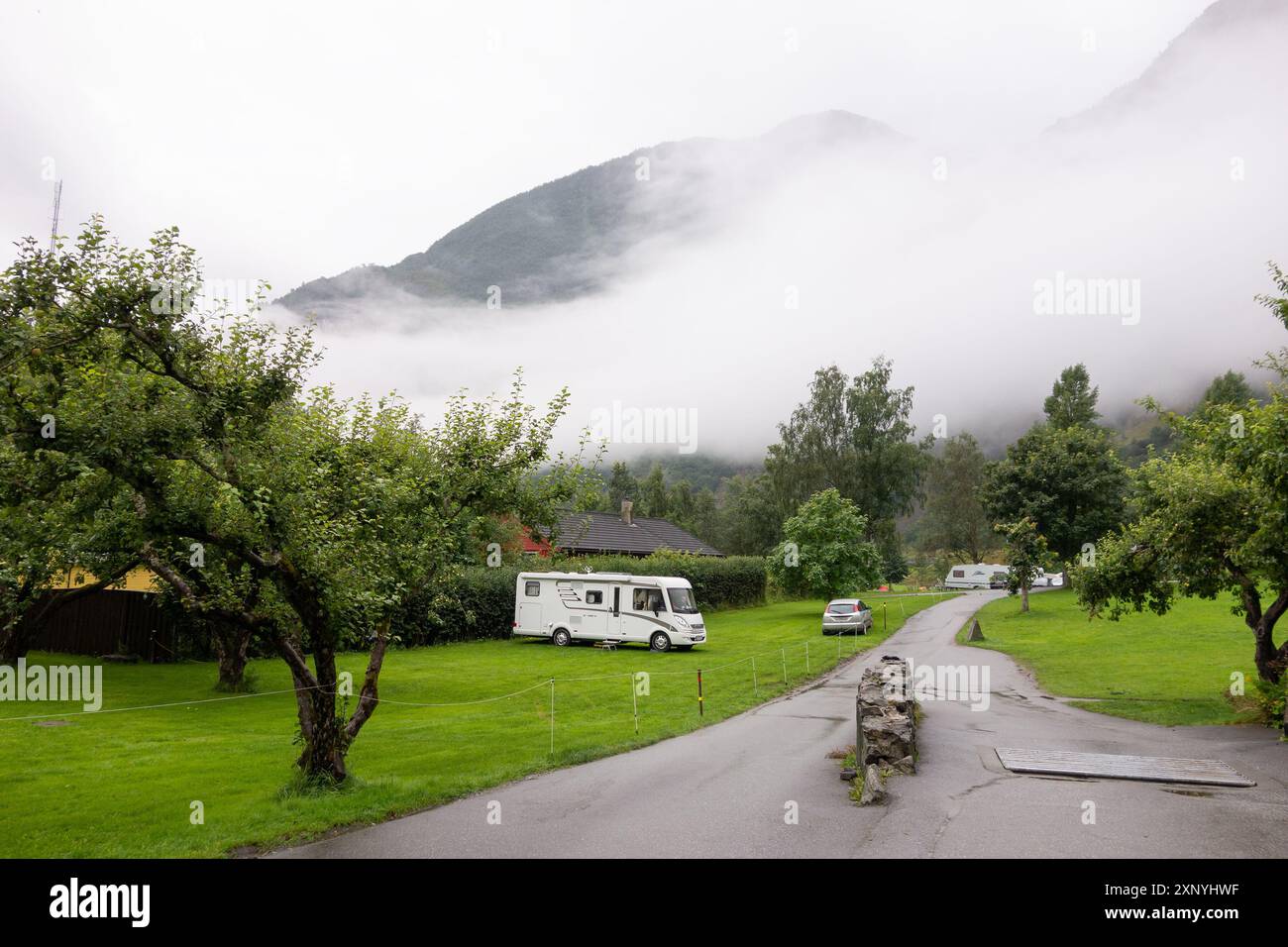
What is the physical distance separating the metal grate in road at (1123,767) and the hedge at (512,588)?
55.1ft

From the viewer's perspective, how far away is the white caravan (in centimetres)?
7994

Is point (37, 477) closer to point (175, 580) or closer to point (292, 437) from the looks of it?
point (175, 580)

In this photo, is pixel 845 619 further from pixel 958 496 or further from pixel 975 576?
pixel 958 496

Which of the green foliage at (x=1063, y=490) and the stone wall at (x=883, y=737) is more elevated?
the green foliage at (x=1063, y=490)

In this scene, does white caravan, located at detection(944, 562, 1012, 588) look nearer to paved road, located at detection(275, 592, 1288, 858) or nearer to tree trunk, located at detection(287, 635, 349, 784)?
paved road, located at detection(275, 592, 1288, 858)

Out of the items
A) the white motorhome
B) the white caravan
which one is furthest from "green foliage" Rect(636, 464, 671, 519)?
the white motorhome

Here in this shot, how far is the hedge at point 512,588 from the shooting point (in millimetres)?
33781

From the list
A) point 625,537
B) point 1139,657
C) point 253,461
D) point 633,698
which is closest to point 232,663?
point 633,698

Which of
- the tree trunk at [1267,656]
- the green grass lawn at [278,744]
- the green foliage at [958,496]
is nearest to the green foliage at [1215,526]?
the tree trunk at [1267,656]

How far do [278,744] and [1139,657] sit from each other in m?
27.5

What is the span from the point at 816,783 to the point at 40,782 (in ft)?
36.3

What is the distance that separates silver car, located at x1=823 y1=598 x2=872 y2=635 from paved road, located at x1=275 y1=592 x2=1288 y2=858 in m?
21.6

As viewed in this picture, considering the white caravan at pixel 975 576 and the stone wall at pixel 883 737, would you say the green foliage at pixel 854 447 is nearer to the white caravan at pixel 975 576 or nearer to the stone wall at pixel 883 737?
the white caravan at pixel 975 576

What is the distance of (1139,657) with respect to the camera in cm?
2705
